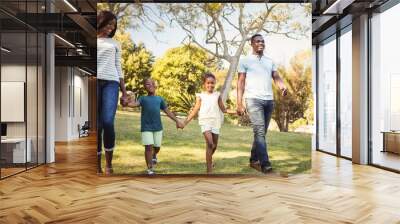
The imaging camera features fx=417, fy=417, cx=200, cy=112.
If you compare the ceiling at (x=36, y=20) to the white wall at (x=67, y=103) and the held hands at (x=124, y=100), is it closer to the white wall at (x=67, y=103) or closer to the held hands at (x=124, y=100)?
the held hands at (x=124, y=100)

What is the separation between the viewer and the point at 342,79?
9.82 meters

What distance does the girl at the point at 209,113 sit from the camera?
693 cm

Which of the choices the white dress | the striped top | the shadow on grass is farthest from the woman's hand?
the white dress

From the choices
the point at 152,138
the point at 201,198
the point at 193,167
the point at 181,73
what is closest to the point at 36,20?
the point at 181,73

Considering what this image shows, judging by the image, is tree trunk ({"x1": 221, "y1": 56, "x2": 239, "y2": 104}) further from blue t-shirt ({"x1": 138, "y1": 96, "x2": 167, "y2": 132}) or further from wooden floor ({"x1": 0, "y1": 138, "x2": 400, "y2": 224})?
wooden floor ({"x1": 0, "y1": 138, "x2": 400, "y2": 224})

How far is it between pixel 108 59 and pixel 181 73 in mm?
1224

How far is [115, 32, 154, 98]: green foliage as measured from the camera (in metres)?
6.96

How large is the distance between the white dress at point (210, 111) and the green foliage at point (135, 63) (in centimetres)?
97

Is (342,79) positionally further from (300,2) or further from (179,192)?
(179,192)

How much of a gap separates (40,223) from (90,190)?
67.8 inches

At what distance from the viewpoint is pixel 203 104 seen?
6.98 metres

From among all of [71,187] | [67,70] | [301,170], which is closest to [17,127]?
[71,187]

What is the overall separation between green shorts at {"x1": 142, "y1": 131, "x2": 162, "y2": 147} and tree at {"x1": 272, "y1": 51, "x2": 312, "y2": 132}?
1.95m

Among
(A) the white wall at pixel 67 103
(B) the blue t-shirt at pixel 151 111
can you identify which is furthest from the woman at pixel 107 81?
(A) the white wall at pixel 67 103
